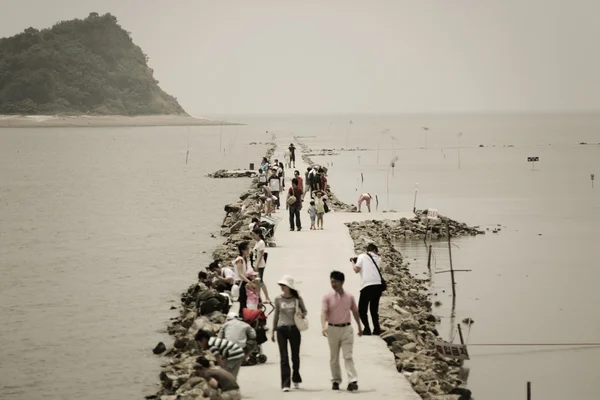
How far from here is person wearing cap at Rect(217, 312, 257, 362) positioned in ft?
44.7

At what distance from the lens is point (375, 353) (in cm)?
1630

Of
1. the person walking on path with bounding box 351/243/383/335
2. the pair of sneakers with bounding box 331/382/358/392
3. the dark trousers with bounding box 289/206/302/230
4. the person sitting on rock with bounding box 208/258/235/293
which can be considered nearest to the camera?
the pair of sneakers with bounding box 331/382/358/392

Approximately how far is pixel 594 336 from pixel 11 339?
42.1 feet

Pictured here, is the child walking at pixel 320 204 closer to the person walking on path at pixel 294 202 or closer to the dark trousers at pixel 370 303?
the person walking on path at pixel 294 202

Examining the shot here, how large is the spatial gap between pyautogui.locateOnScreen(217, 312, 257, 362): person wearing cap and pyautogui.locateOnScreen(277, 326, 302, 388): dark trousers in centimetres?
41

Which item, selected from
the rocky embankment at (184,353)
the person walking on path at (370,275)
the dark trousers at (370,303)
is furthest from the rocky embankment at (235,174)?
the person walking on path at (370,275)

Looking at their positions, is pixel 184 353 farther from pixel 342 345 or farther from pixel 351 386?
pixel 342 345

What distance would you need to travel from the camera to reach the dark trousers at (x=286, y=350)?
13906 mm

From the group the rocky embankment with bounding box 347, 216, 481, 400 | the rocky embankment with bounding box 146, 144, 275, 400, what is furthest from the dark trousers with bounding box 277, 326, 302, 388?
the rocky embankment with bounding box 347, 216, 481, 400

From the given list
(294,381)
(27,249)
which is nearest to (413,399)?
(294,381)

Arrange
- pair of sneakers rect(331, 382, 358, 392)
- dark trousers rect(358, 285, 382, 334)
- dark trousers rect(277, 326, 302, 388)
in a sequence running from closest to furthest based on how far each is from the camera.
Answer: dark trousers rect(277, 326, 302, 388), pair of sneakers rect(331, 382, 358, 392), dark trousers rect(358, 285, 382, 334)

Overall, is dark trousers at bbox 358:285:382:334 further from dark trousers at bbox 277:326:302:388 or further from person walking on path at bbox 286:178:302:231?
person walking on path at bbox 286:178:302:231

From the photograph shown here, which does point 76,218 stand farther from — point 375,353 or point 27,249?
point 375,353

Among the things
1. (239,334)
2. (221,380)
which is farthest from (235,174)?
(221,380)
